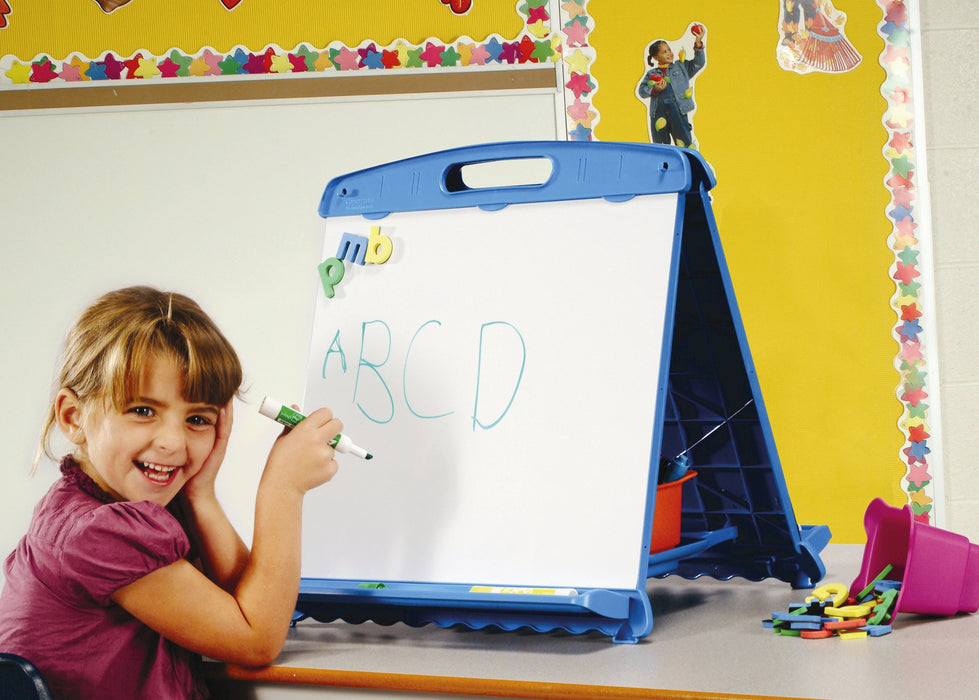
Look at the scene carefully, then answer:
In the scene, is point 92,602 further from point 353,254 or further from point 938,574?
point 938,574

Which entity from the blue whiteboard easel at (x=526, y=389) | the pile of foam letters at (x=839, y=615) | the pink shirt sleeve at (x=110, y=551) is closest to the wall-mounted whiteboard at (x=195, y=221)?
the blue whiteboard easel at (x=526, y=389)

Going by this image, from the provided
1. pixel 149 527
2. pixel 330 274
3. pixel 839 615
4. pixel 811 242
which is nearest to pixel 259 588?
pixel 149 527

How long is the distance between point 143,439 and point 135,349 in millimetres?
75

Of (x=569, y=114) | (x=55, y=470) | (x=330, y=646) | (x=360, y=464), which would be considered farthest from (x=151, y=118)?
(x=330, y=646)

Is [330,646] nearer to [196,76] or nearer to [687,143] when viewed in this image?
[687,143]

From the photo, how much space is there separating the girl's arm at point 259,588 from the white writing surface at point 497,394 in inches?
3.7

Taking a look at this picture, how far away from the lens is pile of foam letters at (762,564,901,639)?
27.3 inches

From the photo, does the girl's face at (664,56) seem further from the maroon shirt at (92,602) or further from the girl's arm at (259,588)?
the maroon shirt at (92,602)

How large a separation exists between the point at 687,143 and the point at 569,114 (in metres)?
0.23

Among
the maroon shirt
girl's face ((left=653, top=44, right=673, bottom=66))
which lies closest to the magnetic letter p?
the maroon shirt

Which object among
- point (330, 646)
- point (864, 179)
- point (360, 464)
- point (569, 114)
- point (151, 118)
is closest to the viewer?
point (330, 646)

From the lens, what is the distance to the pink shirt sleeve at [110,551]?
2.13ft

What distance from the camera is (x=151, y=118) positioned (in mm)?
1792

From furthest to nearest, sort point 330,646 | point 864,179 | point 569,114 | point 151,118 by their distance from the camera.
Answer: point 151,118, point 569,114, point 864,179, point 330,646
